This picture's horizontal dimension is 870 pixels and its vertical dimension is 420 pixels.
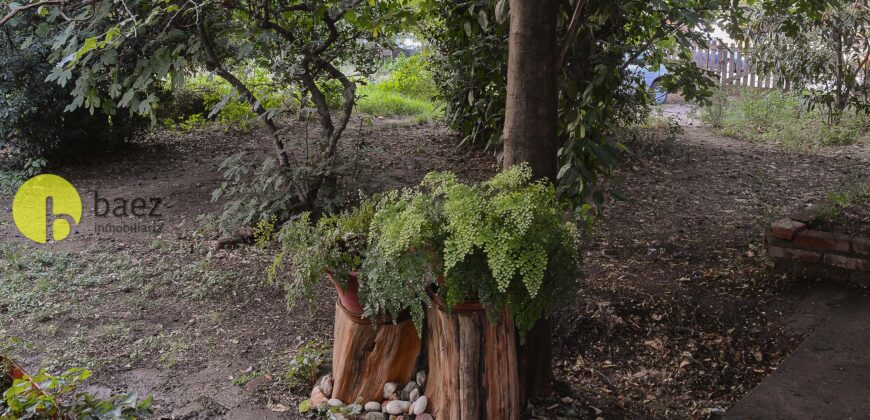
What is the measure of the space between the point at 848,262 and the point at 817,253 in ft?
0.59

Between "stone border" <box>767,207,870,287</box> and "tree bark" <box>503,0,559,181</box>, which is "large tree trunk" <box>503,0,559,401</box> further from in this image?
"stone border" <box>767,207,870,287</box>

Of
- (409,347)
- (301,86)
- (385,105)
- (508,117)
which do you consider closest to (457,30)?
(301,86)

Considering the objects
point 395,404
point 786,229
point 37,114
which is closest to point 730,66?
point 786,229

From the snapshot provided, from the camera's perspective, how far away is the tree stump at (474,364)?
9.22 ft

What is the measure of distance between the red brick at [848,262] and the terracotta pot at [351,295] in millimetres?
3141

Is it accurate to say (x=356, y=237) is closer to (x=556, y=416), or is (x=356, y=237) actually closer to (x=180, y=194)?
(x=556, y=416)

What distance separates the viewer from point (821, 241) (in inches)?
179

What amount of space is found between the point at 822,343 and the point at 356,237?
2482 millimetres

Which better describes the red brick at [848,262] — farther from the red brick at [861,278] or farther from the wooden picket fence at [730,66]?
the wooden picket fence at [730,66]

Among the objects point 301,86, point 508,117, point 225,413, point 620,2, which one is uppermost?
point 620,2

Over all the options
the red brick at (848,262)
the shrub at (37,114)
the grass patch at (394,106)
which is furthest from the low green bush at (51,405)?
the grass patch at (394,106)

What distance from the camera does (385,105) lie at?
11.0 metres

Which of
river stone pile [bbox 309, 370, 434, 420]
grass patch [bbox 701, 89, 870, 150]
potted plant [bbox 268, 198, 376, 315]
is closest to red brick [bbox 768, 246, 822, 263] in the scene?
river stone pile [bbox 309, 370, 434, 420]

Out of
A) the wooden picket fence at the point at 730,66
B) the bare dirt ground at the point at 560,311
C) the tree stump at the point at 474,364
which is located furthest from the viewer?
the wooden picket fence at the point at 730,66
